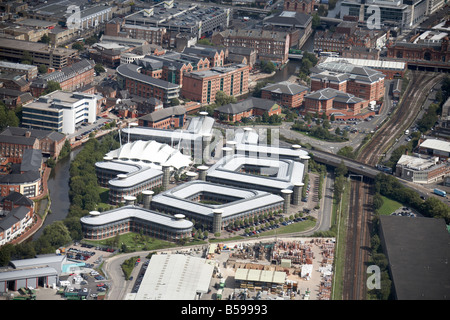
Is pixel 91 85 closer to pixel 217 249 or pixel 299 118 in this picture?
pixel 299 118

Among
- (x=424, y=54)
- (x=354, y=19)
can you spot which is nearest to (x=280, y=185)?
(x=424, y=54)

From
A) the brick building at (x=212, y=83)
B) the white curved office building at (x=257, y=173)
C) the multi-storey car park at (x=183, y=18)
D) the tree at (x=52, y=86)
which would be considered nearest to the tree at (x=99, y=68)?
the brick building at (x=212, y=83)

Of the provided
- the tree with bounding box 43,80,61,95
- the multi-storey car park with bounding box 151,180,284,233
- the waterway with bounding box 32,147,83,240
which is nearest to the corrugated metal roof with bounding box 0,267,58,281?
the waterway with bounding box 32,147,83,240

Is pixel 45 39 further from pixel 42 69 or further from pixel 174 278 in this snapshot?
pixel 174 278

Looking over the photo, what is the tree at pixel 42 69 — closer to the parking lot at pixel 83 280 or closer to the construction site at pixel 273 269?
the parking lot at pixel 83 280

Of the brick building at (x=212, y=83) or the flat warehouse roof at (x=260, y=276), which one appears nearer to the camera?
the flat warehouse roof at (x=260, y=276)

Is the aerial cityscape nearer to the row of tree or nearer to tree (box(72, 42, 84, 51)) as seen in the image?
the row of tree
